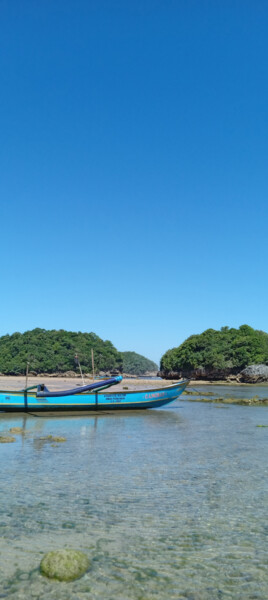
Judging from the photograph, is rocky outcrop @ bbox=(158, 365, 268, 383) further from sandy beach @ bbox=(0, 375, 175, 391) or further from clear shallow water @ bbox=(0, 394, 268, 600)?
clear shallow water @ bbox=(0, 394, 268, 600)

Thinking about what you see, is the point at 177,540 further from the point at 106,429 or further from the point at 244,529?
the point at 106,429

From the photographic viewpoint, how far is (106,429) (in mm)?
25984

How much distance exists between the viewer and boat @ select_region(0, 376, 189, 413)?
32.7 meters

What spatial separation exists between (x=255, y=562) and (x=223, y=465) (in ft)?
27.4

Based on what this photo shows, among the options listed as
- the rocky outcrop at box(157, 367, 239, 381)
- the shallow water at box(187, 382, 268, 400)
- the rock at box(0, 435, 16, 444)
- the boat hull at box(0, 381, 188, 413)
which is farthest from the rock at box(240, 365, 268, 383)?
the rock at box(0, 435, 16, 444)

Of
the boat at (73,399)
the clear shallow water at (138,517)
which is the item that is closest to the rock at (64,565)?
the clear shallow water at (138,517)

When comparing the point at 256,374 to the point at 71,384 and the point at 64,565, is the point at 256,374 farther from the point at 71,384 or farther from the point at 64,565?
the point at 64,565

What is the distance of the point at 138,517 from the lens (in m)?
10.0

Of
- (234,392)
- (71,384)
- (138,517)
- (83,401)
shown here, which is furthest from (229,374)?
(138,517)

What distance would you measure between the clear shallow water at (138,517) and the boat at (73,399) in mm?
12888

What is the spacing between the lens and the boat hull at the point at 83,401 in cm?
3272

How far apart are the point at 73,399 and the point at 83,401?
3.00ft

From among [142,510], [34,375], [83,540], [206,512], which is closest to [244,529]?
[206,512]

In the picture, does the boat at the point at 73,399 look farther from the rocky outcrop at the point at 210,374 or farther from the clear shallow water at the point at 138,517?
the rocky outcrop at the point at 210,374
